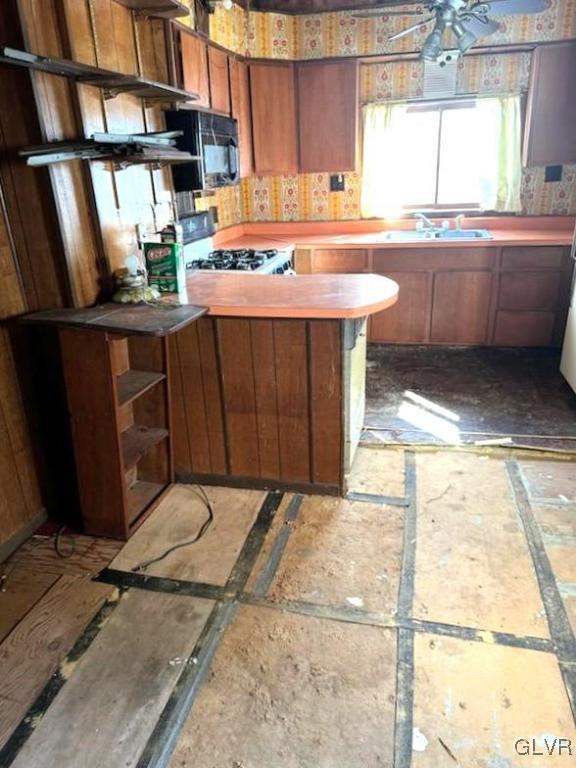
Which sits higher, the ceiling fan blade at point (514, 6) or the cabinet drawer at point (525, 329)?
the ceiling fan blade at point (514, 6)

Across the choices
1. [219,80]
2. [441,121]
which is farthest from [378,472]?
[441,121]

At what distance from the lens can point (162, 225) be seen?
9.16ft

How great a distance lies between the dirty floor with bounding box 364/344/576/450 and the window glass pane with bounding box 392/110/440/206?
4.54 feet

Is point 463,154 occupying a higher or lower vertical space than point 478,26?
lower

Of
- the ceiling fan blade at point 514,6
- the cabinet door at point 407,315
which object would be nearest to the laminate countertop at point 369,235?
the cabinet door at point 407,315

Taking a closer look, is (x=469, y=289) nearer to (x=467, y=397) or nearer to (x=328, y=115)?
(x=467, y=397)

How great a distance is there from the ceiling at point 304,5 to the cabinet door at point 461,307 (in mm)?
2158

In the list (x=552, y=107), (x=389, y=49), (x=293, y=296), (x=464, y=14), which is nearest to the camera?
(x=293, y=296)

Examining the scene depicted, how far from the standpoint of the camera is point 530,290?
410cm

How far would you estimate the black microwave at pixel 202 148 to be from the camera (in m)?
2.89

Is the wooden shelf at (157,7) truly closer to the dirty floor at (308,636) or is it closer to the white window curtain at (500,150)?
the dirty floor at (308,636)

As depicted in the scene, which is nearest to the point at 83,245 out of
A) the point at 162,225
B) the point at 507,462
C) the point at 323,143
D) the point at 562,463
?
the point at 162,225

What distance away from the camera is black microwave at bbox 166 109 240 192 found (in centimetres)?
289

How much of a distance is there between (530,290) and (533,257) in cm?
24
